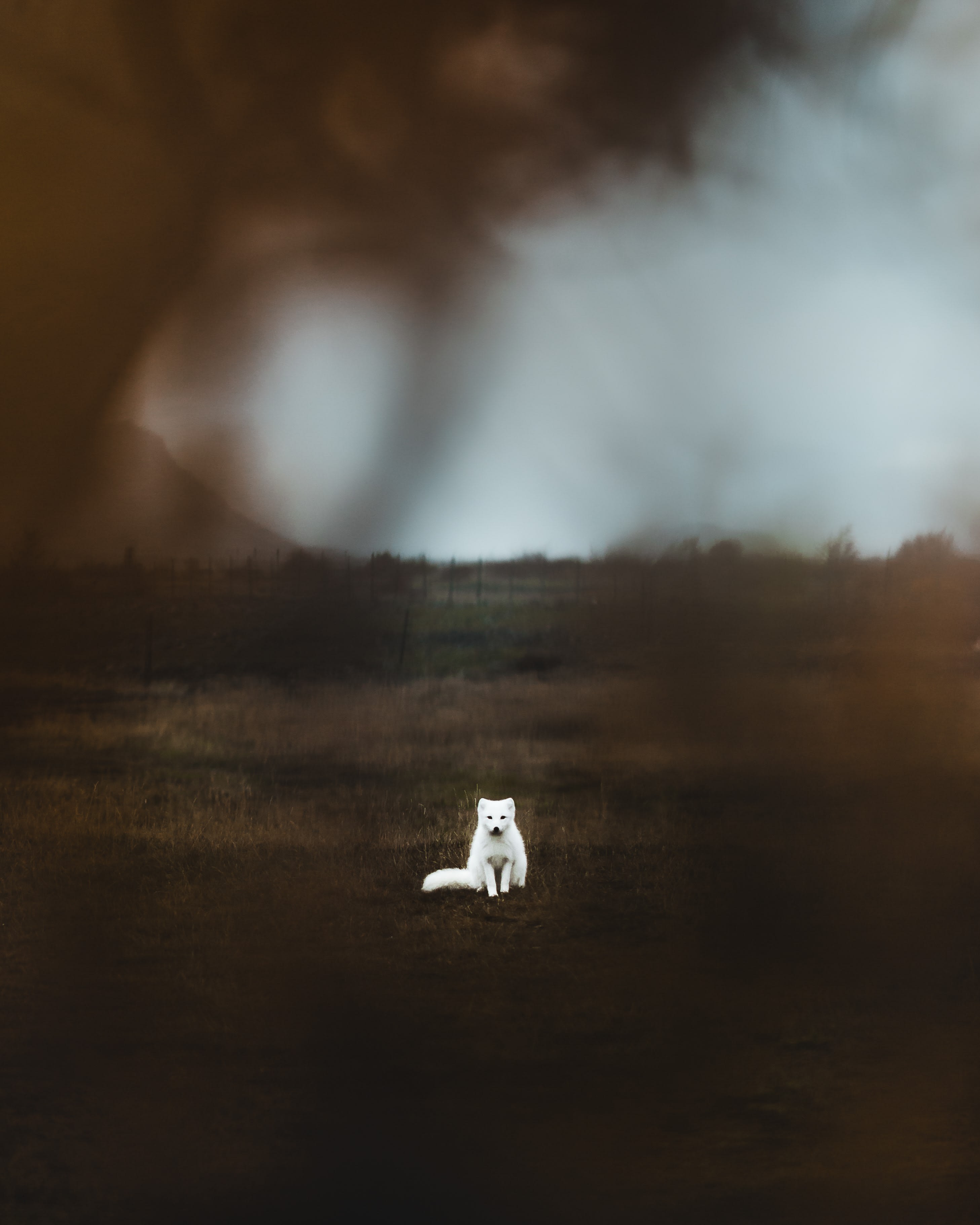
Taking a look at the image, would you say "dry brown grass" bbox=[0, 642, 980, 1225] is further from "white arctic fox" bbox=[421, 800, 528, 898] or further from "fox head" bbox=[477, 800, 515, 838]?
"fox head" bbox=[477, 800, 515, 838]

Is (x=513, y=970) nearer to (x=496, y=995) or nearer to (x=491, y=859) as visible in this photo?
(x=496, y=995)

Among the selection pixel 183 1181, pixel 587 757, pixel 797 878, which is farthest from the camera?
pixel 587 757

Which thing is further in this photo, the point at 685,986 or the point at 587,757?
the point at 587,757

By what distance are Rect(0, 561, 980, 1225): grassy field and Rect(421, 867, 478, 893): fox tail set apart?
0.27ft

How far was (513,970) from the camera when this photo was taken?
10.6 ft

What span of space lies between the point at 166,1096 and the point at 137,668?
8897mm

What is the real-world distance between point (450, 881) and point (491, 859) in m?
0.19

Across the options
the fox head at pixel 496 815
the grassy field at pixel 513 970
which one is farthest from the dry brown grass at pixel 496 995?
the fox head at pixel 496 815

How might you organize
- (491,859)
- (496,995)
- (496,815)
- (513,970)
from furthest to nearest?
(491,859), (496,815), (513,970), (496,995)

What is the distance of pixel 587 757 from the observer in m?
7.77

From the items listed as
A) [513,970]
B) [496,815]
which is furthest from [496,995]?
[496,815]

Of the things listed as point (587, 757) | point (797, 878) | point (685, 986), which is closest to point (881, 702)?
point (587, 757)

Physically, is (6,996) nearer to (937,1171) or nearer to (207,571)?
(937,1171)

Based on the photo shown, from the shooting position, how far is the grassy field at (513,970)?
6.74 ft
